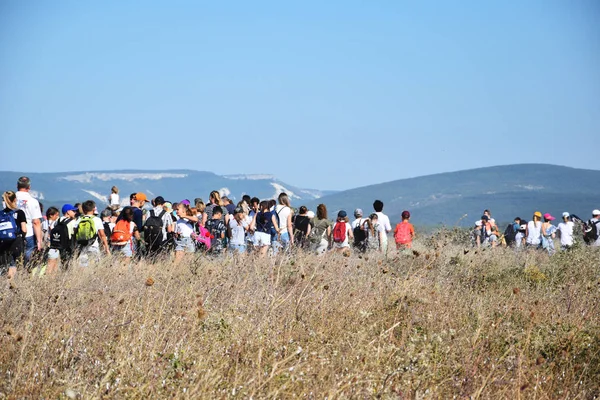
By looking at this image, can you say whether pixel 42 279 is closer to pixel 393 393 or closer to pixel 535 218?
pixel 393 393

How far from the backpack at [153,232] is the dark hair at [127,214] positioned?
0.68 metres

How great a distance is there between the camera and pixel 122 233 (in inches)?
576

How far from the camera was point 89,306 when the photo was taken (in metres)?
8.22

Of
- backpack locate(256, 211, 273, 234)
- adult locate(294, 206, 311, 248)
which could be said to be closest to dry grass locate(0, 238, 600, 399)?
backpack locate(256, 211, 273, 234)

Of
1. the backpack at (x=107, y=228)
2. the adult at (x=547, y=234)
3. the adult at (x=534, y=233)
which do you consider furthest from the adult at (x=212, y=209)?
the adult at (x=547, y=234)

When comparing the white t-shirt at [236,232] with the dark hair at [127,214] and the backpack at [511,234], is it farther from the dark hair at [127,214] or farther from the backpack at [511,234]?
the backpack at [511,234]

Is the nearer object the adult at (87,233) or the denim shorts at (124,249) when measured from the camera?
the adult at (87,233)

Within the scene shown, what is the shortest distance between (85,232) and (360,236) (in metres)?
7.17

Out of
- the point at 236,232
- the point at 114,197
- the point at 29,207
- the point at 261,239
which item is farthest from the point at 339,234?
the point at 29,207

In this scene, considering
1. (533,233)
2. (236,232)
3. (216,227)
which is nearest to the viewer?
(216,227)

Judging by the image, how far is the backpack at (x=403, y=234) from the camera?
683 inches

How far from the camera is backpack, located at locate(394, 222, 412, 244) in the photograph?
17.4 m

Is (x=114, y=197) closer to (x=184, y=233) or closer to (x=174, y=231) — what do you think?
(x=174, y=231)

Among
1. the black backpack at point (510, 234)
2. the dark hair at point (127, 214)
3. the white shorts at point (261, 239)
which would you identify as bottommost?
the black backpack at point (510, 234)
